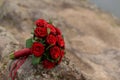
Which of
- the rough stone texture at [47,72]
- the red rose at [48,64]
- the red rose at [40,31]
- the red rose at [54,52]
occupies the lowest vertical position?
the rough stone texture at [47,72]

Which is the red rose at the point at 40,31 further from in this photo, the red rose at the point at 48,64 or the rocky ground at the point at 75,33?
the rocky ground at the point at 75,33

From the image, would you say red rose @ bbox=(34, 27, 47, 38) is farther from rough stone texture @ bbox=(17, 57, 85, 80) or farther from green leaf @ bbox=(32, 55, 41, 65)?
rough stone texture @ bbox=(17, 57, 85, 80)

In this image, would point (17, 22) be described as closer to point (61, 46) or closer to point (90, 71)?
point (90, 71)

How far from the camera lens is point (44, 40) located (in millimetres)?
7551

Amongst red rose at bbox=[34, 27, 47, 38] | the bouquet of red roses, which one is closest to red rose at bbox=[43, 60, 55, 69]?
the bouquet of red roses

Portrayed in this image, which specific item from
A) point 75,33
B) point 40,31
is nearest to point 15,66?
point 40,31

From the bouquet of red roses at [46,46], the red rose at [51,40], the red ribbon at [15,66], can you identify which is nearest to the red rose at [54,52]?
the bouquet of red roses at [46,46]

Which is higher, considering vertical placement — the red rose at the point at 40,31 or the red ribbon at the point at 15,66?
the red rose at the point at 40,31

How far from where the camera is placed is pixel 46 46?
24.9 feet

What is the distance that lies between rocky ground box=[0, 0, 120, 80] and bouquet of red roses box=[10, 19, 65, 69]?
33cm

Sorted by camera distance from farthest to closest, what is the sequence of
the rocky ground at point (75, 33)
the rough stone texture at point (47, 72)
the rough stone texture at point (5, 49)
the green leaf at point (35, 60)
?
the rocky ground at point (75, 33), the rough stone texture at point (5, 49), the rough stone texture at point (47, 72), the green leaf at point (35, 60)

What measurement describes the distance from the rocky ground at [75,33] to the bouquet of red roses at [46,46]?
33cm

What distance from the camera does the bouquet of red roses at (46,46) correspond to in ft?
24.6

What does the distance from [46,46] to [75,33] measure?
693cm
